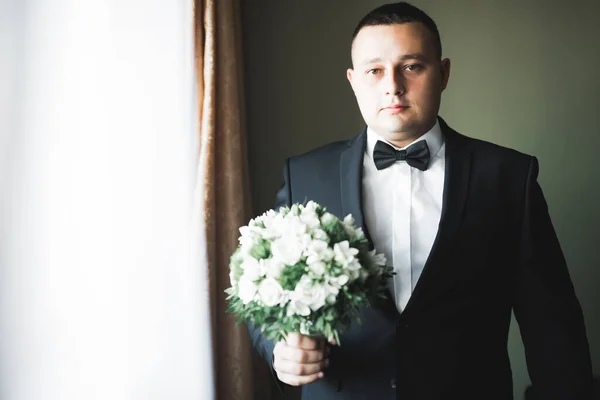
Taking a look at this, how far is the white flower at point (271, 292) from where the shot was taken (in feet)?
3.79

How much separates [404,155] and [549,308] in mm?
610

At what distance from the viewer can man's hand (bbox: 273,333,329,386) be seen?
130 cm

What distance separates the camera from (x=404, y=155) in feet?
5.15

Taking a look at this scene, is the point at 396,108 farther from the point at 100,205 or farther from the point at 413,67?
the point at 100,205

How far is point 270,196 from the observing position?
8.70 feet

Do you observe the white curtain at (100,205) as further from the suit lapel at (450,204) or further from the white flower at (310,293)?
the suit lapel at (450,204)

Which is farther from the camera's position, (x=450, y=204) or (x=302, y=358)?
(x=450, y=204)

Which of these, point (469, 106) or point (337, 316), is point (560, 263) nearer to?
point (337, 316)

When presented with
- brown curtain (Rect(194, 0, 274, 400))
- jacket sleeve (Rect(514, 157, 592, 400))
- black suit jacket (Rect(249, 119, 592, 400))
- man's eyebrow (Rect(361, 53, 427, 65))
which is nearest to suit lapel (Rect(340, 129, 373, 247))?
black suit jacket (Rect(249, 119, 592, 400))

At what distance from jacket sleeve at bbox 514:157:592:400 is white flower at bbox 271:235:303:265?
0.75 metres

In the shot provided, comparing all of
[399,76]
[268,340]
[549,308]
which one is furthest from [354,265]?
[549,308]

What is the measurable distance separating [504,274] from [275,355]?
0.71m

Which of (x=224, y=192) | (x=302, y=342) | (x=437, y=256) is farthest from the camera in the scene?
(x=224, y=192)

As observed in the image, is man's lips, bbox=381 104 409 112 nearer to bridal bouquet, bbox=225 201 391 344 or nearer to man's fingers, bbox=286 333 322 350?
bridal bouquet, bbox=225 201 391 344
